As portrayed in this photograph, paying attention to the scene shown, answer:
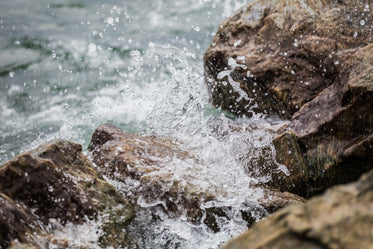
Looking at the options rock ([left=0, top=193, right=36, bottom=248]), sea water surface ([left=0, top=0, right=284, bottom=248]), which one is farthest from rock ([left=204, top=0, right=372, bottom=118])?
rock ([left=0, top=193, right=36, bottom=248])

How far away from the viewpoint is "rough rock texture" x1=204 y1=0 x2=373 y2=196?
10.2 feet

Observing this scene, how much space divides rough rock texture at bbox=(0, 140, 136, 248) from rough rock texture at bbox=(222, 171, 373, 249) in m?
1.53

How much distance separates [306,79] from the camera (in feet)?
14.4

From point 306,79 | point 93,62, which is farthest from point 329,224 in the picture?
point 93,62

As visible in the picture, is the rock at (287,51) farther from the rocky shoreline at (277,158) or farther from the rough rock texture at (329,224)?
the rough rock texture at (329,224)

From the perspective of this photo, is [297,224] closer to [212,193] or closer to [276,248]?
[276,248]

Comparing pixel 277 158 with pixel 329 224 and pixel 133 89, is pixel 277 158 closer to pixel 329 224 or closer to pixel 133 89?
pixel 329 224

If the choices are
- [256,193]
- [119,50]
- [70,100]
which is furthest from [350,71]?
[119,50]

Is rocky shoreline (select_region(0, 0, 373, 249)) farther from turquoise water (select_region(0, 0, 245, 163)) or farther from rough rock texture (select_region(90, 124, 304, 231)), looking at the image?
turquoise water (select_region(0, 0, 245, 163))

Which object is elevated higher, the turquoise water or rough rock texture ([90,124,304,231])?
rough rock texture ([90,124,304,231])

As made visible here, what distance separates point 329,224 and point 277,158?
2272 mm

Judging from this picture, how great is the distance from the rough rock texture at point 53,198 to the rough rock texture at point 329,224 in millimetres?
1525

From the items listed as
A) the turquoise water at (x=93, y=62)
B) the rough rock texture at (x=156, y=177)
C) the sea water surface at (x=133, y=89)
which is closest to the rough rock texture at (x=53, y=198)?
the sea water surface at (x=133, y=89)

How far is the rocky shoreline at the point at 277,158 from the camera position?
131 centimetres
